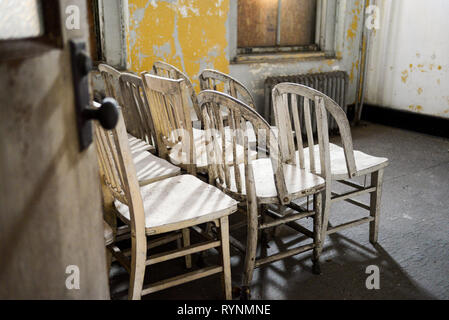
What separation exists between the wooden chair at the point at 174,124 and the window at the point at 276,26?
2.46m

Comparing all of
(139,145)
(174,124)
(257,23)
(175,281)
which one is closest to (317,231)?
(175,281)

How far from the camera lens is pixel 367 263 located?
86.6 inches

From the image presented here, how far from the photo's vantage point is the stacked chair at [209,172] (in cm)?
159

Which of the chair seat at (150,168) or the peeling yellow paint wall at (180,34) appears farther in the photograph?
the peeling yellow paint wall at (180,34)

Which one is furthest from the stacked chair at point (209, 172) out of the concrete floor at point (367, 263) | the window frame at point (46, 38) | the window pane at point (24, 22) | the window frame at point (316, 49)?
the window frame at point (316, 49)

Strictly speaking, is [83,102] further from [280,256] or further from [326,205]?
[326,205]

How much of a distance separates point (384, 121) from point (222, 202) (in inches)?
167

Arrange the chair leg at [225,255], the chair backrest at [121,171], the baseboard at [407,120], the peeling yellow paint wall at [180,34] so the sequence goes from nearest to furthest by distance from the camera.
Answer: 1. the chair backrest at [121,171]
2. the chair leg at [225,255]
3. the peeling yellow paint wall at [180,34]
4. the baseboard at [407,120]

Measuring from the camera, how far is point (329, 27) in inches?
196

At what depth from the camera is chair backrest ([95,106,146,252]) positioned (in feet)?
4.42

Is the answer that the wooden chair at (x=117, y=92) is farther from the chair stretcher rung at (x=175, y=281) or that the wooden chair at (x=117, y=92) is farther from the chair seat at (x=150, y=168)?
the chair stretcher rung at (x=175, y=281)

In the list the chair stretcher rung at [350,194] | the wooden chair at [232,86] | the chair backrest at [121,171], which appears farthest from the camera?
the wooden chair at [232,86]

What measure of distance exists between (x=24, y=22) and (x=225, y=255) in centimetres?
125

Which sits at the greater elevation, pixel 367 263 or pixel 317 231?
pixel 317 231
